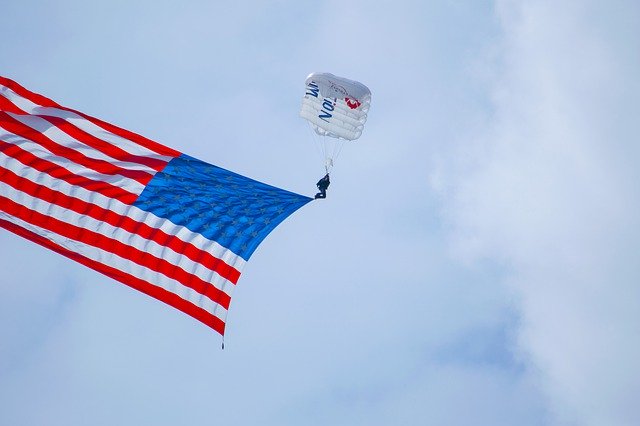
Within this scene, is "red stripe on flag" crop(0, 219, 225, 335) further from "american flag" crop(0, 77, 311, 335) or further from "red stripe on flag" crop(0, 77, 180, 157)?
"red stripe on flag" crop(0, 77, 180, 157)

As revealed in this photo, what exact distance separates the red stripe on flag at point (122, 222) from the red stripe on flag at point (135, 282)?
78cm

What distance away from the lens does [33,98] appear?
1702 centimetres

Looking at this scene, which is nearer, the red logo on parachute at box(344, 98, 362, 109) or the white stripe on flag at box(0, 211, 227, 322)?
the white stripe on flag at box(0, 211, 227, 322)

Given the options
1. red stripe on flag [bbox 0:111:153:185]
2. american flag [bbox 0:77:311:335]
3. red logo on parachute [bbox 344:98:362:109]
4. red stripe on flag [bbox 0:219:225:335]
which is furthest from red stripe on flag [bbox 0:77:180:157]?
red logo on parachute [bbox 344:98:362:109]

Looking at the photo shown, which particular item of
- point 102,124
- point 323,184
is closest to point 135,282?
point 102,124

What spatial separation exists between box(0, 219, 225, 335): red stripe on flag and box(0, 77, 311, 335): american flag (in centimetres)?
2

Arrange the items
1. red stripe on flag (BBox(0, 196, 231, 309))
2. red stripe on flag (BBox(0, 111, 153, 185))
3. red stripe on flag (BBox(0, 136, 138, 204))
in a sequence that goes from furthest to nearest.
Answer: red stripe on flag (BBox(0, 111, 153, 185)) < red stripe on flag (BBox(0, 136, 138, 204)) < red stripe on flag (BBox(0, 196, 231, 309))

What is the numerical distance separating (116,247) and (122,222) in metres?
0.53

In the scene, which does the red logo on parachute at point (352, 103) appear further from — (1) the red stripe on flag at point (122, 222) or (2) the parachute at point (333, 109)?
(1) the red stripe on flag at point (122, 222)

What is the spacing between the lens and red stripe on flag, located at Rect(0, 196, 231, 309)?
1662 centimetres

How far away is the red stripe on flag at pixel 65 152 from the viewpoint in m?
16.9

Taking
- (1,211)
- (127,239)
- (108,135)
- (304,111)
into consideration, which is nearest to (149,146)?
(108,135)

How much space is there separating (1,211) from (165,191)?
10.5 feet

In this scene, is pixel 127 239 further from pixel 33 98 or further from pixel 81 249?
pixel 33 98
